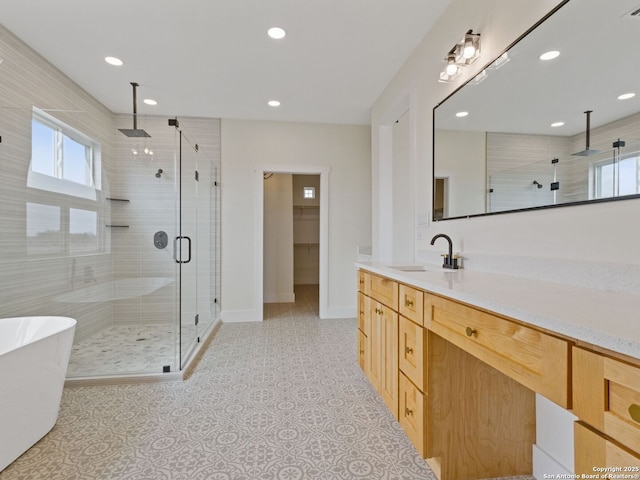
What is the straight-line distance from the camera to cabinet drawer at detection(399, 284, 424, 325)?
133 centimetres

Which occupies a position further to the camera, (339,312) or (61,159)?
(339,312)

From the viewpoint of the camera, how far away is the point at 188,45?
2.41m

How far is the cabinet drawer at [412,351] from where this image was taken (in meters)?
1.29

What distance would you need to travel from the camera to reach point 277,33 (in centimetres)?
226

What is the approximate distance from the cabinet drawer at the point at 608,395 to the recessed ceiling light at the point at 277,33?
2.59 m

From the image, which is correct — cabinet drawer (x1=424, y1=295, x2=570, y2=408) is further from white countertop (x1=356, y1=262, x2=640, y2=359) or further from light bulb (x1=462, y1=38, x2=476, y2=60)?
light bulb (x1=462, y1=38, x2=476, y2=60)

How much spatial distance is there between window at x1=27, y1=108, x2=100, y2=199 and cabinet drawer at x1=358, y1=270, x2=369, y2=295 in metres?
2.87

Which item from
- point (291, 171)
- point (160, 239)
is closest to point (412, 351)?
point (160, 239)

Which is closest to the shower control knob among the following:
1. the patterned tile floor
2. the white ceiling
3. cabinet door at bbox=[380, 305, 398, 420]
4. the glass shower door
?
the glass shower door

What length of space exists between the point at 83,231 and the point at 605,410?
386 centimetres

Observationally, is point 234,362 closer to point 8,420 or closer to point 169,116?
point 8,420

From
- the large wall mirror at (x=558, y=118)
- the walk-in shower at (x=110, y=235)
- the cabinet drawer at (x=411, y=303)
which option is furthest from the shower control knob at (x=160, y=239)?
the large wall mirror at (x=558, y=118)

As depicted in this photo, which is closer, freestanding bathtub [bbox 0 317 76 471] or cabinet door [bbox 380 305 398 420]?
freestanding bathtub [bbox 0 317 76 471]

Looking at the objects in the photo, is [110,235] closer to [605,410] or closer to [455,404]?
[455,404]
